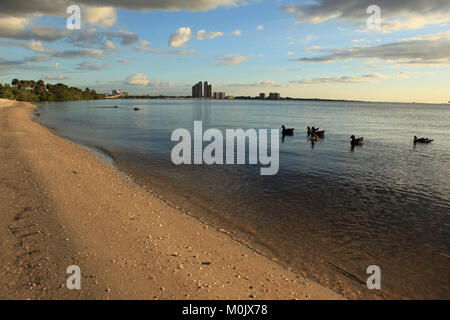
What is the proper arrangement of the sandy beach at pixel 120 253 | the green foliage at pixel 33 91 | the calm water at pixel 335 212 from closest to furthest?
the sandy beach at pixel 120 253, the calm water at pixel 335 212, the green foliage at pixel 33 91

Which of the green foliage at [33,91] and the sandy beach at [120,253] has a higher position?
the green foliage at [33,91]

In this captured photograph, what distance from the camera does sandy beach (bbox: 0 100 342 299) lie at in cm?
600

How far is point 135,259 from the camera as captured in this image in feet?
23.3

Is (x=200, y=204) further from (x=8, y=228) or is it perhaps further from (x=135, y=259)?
(x=8, y=228)

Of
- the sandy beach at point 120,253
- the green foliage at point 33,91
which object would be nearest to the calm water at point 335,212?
the sandy beach at point 120,253

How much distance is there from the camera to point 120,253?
7.33 metres

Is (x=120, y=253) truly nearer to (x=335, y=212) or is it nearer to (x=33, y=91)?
(x=335, y=212)

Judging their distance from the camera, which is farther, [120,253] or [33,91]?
[33,91]

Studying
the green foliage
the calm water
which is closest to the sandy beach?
the calm water

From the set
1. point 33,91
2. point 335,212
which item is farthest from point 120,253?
point 33,91

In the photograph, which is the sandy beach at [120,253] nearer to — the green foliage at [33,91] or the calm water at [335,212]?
the calm water at [335,212]

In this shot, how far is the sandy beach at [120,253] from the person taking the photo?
6004mm

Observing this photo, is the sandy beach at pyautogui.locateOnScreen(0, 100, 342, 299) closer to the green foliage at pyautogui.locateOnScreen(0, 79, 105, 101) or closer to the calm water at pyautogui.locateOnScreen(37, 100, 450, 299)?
the calm water at pyautogui.locateOnScreen(37, 100, 450, 299)
